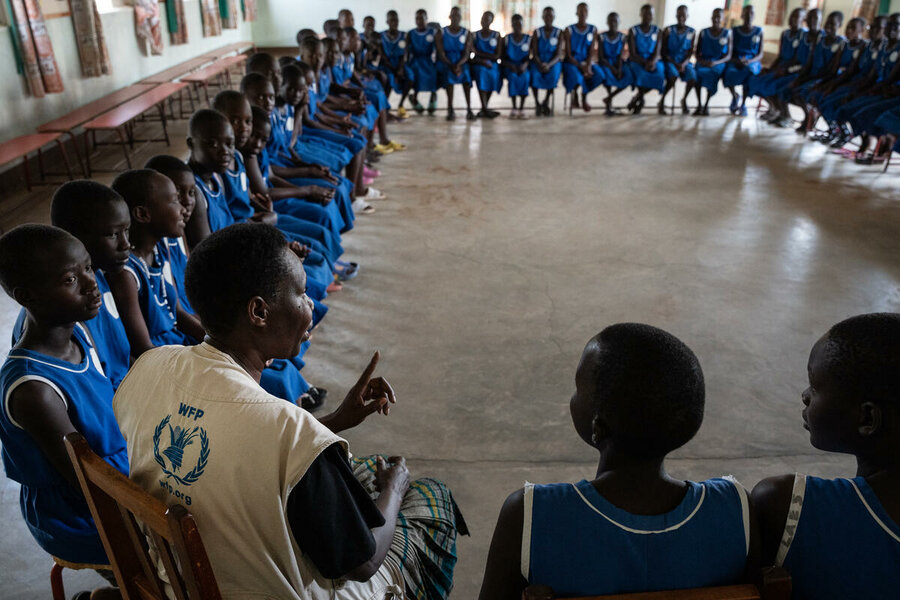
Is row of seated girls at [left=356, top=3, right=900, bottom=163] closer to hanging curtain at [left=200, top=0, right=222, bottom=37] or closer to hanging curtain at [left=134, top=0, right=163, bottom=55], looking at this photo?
hanging curtain at [left=134, top=0, right=163, bottom=55]

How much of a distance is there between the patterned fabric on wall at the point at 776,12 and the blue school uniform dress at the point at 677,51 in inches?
227

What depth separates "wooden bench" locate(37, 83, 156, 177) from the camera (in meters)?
5.59

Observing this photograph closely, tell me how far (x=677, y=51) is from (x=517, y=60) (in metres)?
2.02

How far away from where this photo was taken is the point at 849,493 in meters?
1.08

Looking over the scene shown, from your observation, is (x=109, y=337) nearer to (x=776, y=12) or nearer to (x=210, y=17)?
(x=210, y=17)

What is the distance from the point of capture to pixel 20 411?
142 cm

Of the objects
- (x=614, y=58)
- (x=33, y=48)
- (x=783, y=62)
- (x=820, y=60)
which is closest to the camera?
(x=33, y=48)

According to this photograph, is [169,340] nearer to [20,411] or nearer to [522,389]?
[20,411]

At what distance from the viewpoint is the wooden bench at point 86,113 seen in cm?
559

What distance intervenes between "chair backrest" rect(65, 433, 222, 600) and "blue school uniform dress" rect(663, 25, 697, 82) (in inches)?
347

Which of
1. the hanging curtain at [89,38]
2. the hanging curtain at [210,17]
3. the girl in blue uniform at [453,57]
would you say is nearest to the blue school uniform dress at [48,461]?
the hanging curtain at [89,38]

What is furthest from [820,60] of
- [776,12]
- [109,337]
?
[109,337]

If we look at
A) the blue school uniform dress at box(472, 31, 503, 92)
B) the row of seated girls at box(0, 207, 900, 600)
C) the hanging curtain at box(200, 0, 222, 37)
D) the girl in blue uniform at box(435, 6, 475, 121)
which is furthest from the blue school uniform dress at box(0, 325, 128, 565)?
the hanging curtain at box(200, 0, 222, 37)

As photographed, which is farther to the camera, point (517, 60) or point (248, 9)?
point (248, 9)
